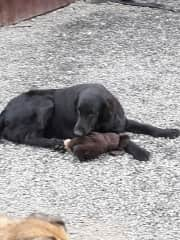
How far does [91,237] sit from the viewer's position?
5.00 meters

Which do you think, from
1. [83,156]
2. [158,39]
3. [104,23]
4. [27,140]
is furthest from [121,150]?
[104,23]

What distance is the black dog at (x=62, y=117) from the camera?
6.49m

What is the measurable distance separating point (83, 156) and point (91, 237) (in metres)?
1.28

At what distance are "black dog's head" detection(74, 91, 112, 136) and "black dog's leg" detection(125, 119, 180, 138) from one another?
30cm

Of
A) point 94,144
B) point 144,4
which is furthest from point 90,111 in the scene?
point 144,4

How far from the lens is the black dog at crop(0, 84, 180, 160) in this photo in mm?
6492

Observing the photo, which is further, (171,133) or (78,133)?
(171,133)

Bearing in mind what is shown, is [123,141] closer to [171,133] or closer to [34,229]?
[171,133]

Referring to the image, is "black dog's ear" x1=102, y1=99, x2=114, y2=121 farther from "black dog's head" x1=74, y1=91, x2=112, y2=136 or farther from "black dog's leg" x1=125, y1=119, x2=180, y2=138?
"black dog's leg" x1=125, y1=119, x2=180, y2=138

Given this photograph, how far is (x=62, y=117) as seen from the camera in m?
6.76

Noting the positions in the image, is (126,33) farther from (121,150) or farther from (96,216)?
(96,216)

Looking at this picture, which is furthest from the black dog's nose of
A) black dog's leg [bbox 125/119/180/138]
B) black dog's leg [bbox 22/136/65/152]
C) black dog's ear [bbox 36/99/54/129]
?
black dog's leg [bbox 125/119/180/138]

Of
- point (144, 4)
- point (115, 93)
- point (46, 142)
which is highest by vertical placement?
point (46, 142)

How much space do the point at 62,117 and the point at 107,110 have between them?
0.45 meters
